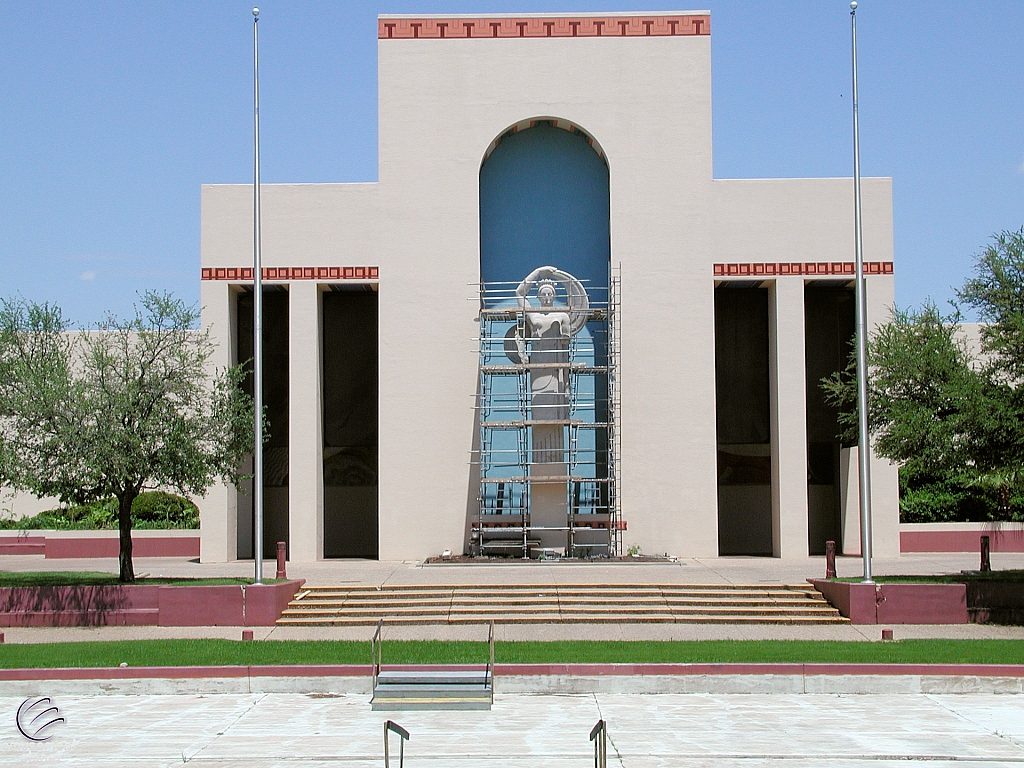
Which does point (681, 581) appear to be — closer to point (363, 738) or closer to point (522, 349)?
point (522, 349)

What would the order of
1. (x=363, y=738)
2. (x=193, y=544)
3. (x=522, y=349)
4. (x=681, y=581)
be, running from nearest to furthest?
1. (x=363, y=738)
2. (x=681, y=581)
3. (x=522, y=349)
4. (x=193, y=544)

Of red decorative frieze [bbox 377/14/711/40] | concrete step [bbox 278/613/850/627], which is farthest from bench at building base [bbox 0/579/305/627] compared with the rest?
red decorative frieze [bbox 377/14/711/40]

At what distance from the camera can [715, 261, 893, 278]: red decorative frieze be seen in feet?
106

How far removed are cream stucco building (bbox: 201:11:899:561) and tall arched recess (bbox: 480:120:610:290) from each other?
0.62 meters

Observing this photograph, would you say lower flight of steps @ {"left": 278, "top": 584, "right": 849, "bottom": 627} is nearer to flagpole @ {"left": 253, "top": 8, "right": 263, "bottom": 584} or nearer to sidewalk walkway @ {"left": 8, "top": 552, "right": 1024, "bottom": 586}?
sidewalk walkway @ {"left": 8, "top": 552, "right": 1024, "bottom": 586}

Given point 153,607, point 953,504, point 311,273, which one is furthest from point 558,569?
point 953,504

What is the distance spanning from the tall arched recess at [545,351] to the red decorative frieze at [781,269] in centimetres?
326

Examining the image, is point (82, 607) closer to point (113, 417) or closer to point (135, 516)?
point (113, 417)

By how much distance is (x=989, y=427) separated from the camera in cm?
2159

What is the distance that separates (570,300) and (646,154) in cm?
466

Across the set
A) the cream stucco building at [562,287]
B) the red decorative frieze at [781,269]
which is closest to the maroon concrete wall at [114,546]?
the cream stucco building at [562,287]

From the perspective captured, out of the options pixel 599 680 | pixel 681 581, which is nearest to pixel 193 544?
pixel 681 581

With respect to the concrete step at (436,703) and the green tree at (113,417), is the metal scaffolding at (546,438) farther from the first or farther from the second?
the concrete step at (436,703)

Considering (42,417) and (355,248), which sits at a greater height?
(355,248)
